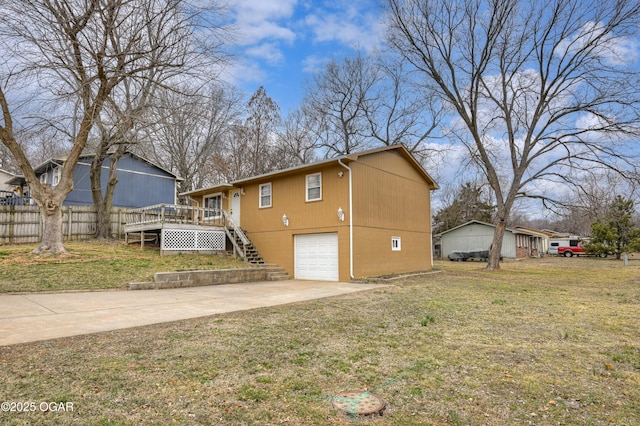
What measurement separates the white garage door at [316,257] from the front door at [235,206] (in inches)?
159

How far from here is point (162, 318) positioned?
5.99 m

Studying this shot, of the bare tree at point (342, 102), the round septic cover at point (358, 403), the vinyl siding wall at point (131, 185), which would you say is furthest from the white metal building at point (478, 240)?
the round septic cover at point (358, 403)

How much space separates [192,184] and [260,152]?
633 cm

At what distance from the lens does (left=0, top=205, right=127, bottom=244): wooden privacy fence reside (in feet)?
51.4

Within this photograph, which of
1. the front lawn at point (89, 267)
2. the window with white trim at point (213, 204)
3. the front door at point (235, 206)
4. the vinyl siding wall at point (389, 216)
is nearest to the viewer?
the front lawn at point (89, 267)

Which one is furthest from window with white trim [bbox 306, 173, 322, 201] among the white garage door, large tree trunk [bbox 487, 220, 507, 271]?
large tree trunk [bbox 487, 220, 507, 271]

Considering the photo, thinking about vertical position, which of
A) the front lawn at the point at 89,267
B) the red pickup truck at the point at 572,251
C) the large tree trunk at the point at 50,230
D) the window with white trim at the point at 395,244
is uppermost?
the large tree trunk at the point at 50,230

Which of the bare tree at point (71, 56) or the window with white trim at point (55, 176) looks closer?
the bare tree at point (71, 56)

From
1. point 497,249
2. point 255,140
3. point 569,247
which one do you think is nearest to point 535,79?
point 497,249

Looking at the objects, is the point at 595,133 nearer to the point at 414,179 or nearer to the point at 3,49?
the point at 414,179

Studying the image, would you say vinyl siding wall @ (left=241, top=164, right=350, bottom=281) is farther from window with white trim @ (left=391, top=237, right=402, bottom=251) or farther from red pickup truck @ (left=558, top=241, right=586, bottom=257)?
red pickup truck @ (left=558, top=241, right=586, bottom=257)

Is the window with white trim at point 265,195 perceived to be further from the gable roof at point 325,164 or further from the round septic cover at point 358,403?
the round septic cover at point 358,403

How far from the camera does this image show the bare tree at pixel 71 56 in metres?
9.77

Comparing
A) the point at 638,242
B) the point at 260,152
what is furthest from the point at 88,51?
the point at 638,242
